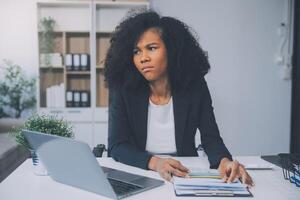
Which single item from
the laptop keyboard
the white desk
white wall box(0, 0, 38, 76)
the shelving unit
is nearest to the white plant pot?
the white desk

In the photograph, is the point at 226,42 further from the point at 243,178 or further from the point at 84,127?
the point at 243,178

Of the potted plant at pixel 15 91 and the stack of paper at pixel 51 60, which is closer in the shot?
the stack of paper at pixel 51 60

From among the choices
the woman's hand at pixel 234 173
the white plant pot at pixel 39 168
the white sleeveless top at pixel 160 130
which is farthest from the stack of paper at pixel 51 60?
the woman's hand at pixel 234 173

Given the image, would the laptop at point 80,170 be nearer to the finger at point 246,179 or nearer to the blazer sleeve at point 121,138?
the blazer sleeve at point 121,138

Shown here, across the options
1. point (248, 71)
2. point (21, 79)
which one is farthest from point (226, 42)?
point (21, 79)

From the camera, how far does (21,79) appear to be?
13.3 feet

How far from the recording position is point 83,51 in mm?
3896

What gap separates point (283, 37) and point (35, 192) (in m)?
3.41

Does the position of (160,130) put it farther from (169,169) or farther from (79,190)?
(79,190)

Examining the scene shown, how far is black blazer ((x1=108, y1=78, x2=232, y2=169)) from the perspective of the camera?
5.15 feet

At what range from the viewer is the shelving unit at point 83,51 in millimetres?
3713

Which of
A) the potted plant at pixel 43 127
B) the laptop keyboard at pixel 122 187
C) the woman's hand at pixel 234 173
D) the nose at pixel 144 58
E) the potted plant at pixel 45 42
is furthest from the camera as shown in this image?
the potted plant at pixel 45 42

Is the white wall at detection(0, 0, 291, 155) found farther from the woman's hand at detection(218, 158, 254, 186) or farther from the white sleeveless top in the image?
the woman's hand at detection(218, 158, 254, 186)

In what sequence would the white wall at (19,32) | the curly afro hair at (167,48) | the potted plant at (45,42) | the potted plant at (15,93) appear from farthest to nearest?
the white wall at (19,32)
the potted plant at (15,93)
the potted plant at (45,42)
the curly afro hair at (167,48)
